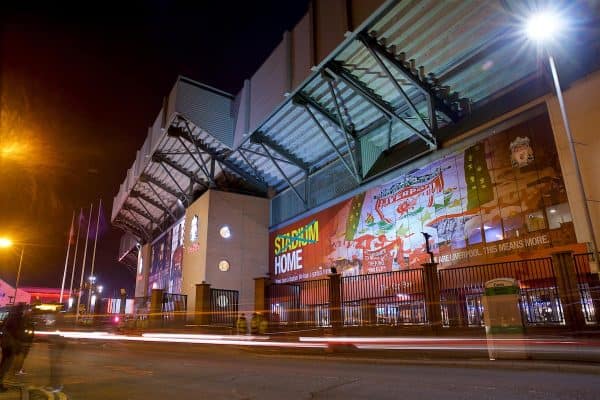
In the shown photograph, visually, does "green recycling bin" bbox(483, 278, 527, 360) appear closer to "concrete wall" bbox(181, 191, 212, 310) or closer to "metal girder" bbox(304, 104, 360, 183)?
"metal girder" bbox(304, 104, 360, 183)

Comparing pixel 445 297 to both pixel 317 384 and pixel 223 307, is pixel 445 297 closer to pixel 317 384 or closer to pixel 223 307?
pixel 317 384

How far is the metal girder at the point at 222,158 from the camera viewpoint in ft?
94.3

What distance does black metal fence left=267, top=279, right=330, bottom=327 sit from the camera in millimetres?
17562

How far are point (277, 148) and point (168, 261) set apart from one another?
1832cm

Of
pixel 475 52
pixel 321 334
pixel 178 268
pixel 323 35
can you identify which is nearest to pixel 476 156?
pixel 475 52

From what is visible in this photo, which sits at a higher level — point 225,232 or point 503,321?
point 225,232

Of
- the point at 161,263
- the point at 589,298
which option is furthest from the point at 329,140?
the point at 161,263

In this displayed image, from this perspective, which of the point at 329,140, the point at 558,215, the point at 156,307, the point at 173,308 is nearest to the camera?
the point at 558,215

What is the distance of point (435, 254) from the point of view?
18812 millimetres

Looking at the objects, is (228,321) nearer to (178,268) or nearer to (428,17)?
(178,268)

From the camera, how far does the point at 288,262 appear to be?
2864 cm

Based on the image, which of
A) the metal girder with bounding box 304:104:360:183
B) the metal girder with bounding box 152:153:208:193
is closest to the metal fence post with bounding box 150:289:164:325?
the metal girder with bounding box 152:153:208:193

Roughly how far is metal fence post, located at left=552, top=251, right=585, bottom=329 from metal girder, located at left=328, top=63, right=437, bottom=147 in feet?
29.2

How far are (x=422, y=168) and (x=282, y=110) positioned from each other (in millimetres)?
8311
